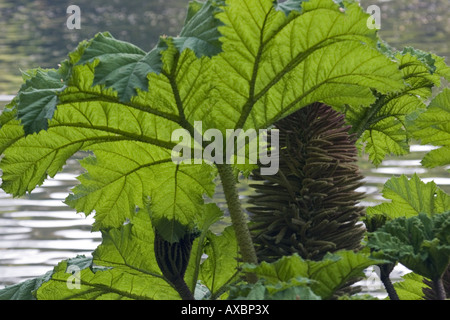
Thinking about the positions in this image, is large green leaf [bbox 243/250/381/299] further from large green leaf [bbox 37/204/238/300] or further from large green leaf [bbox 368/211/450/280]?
large green leaf [bbox 37/204/238/300]

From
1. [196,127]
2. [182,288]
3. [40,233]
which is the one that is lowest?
[182,288]

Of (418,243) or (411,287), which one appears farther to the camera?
(411,287)

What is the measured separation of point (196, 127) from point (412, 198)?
0.26 meters

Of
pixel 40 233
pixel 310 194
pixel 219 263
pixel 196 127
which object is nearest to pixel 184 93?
pixel 196 127

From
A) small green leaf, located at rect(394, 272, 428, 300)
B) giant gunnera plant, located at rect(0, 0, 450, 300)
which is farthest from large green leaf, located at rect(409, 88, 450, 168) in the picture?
small green leaf, located at rect(394, 272, 428, 300)

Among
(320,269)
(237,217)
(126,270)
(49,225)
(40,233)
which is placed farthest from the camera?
(49,225)

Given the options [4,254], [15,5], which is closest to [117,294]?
[4,254]

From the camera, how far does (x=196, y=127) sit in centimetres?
72

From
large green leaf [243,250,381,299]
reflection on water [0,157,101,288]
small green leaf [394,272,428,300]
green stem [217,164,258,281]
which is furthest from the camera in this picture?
reflection on water [0,157,101,288]

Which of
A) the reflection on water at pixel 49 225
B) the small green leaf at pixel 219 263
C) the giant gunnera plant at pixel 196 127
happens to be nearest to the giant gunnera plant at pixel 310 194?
the giant gunnera plant at pixel 196 127

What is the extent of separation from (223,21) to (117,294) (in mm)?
330

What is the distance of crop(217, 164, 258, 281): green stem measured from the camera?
0.71m

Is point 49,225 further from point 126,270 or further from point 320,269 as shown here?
point 320,269
